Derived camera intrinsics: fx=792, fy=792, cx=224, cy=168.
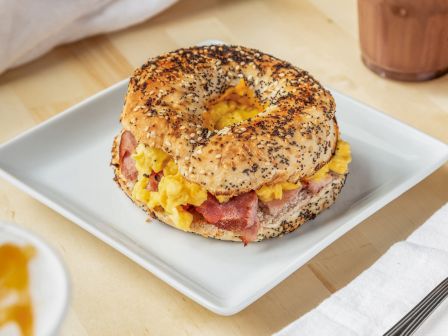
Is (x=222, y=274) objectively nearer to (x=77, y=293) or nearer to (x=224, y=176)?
(x=224, y=176)

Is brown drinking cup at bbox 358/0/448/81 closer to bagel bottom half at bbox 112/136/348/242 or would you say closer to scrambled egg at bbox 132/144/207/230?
bagel bottom half at bbox 112/136/348/242


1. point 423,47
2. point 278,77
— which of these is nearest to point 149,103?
point 278,77

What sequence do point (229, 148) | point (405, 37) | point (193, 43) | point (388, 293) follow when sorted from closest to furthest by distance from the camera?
point (388, 293) → point (229, 148) → point (405, 37) → point (193, 43)

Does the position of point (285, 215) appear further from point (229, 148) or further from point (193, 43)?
point (193, 43)

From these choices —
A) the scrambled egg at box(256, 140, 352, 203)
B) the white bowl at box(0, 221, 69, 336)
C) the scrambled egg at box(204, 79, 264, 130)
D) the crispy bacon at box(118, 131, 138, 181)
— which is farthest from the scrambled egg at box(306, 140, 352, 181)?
the white bowl at box(0, 221, 69, 336)

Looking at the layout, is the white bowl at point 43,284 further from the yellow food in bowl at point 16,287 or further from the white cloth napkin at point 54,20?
the white cloth napkin at point 54,20

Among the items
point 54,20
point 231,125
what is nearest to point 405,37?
point 231,125
